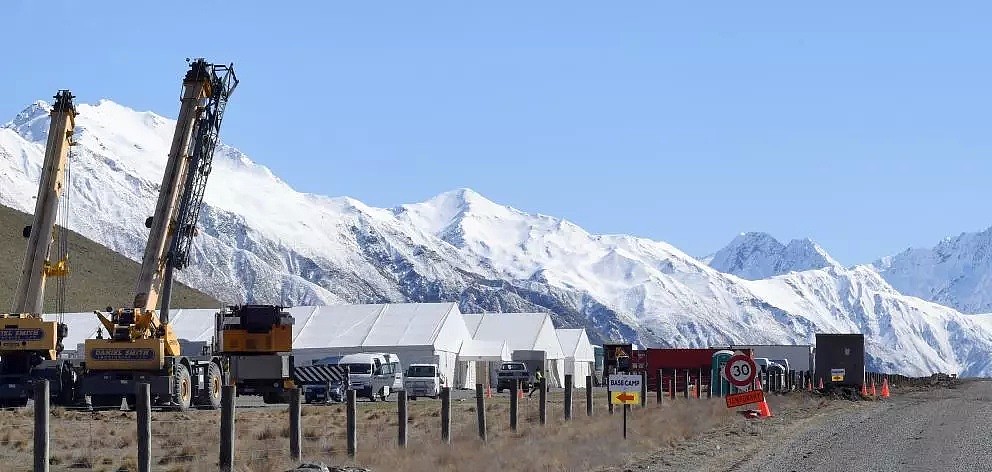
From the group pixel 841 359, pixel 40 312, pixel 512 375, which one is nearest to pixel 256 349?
pixel 40 312

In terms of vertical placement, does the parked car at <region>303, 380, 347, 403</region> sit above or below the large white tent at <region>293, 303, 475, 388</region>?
below

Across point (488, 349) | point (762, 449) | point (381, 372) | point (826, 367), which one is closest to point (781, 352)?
point (488, 349)

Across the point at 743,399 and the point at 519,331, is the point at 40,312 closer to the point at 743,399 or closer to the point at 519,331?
the point at 743,399

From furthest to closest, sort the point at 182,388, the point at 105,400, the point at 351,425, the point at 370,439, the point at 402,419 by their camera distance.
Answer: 1. the point at 105,400
2. the point at 182,388
3. the point at 370,439
4. the point at 402,419
5. the point at 351,425

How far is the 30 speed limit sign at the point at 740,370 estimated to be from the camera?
36344 millimetres

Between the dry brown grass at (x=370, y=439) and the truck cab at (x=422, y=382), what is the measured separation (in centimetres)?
1866

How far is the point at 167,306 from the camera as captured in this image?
45969mm

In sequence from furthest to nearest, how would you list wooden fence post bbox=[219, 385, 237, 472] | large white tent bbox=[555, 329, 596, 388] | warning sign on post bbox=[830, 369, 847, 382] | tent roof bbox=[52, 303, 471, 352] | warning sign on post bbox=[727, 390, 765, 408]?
1. large white tent bbox=[555, 329, 596, 388]
2. tent roof bbox=[52, 303, 471, 352]
3. warning sign on post bbox=[830, 369, 847, 382]
4. warning sign on post bbox=[727, 390, 765, 408]
5. wooden fence post bbox=[219, 385, 237, 472]

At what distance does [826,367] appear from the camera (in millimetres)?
67562

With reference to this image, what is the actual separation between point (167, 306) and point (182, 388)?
3.12 metres

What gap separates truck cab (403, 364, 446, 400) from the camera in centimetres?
6256

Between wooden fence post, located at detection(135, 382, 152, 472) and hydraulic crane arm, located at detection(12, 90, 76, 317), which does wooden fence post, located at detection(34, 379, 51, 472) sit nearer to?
wooden fence post, located at detection(135, 382, 152, 472)

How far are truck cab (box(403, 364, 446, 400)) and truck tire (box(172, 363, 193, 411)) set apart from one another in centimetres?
1807

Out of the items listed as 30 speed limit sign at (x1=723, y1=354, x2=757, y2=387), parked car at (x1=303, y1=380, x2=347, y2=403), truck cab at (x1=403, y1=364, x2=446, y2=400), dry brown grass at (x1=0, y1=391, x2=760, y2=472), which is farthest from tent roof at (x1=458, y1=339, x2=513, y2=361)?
30 speed limit sign at (x1=723, y1=354, x2=757, y2=387)
